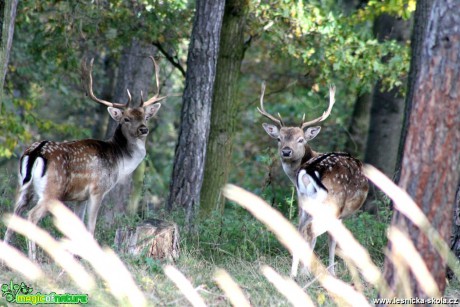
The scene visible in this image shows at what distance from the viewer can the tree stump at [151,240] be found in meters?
8.01

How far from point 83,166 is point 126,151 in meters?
1.08

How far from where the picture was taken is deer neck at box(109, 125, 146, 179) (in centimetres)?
1004

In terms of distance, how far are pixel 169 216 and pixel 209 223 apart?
49 cm

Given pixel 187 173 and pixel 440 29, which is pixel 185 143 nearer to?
pixel 187 173

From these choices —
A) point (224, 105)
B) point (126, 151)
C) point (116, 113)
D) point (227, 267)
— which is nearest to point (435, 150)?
point (227, 267)

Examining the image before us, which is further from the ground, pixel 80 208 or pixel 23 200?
pixel 23 200

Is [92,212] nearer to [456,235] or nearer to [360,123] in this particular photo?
[456,235]

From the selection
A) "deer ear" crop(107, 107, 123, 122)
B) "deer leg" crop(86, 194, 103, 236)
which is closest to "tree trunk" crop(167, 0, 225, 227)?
"deer ear" crop(107, 107, 123, 122)

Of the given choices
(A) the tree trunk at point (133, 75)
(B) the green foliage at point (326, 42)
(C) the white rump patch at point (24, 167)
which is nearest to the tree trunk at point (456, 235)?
(C) the white rump patch at point (24, 167)

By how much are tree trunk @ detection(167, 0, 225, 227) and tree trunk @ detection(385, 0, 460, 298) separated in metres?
5.28

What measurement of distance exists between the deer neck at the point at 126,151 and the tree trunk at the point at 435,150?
525 cm

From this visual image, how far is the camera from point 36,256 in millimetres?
8172

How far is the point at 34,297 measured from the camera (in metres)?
6.16

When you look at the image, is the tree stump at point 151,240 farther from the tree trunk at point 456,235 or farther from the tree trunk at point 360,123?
the tree trunk at point 360,123
